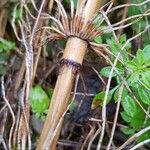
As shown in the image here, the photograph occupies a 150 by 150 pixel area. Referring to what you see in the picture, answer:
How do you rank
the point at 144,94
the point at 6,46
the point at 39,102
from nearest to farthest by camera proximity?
the point at 144,94
the point at 39,102
the point at 6,46

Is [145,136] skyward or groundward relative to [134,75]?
groundward

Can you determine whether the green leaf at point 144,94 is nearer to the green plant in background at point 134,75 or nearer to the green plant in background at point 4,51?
the green plant in background at point 134,75

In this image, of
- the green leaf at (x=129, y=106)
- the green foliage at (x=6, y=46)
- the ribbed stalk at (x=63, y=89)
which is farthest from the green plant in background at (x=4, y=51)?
the green leaf at (x=129, y=106)

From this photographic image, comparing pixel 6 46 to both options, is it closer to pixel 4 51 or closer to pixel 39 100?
pixel 4 51

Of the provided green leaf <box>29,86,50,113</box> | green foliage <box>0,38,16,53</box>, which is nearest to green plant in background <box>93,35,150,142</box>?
green leaf <box>29,86,50,113</box>

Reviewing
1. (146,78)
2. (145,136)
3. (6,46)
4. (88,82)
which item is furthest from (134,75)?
(6,46)

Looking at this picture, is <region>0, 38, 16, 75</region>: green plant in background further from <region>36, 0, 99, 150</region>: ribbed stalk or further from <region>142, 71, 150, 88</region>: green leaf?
<region>142, 71, 150, 88</region>: green leaf
